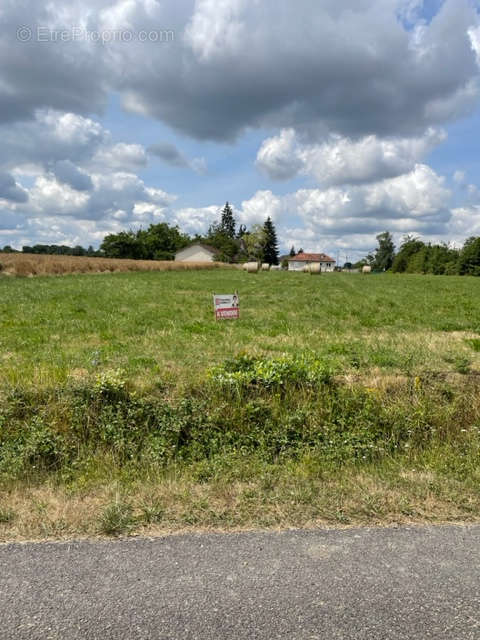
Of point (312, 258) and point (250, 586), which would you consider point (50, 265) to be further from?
point (312, 258)

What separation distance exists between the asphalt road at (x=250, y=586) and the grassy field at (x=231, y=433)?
26 centimetres

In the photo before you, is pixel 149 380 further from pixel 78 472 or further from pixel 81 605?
pixel 81 605

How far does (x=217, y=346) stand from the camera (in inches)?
261

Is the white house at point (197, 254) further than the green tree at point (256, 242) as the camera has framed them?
No

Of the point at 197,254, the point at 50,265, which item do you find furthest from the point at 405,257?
the point at 50,265

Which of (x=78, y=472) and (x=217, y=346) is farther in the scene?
(x=217, y=346)

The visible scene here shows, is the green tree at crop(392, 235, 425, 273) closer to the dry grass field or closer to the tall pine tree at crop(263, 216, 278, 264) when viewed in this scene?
the tall pine tree at crop(263, 216, 278, 264)

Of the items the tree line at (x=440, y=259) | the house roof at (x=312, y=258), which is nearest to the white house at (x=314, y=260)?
the house roof at (x=312, y=258)

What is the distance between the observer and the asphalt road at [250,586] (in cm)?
205

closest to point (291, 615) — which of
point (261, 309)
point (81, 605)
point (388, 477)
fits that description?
point (81, 605)

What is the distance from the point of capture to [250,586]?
2.33m

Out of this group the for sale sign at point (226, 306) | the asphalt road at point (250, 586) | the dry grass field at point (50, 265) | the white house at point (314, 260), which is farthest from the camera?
the white house at point (314, 260)

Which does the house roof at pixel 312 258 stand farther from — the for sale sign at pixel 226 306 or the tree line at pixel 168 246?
the for sale sign at pixel 226 306

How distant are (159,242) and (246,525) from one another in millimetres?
106401
